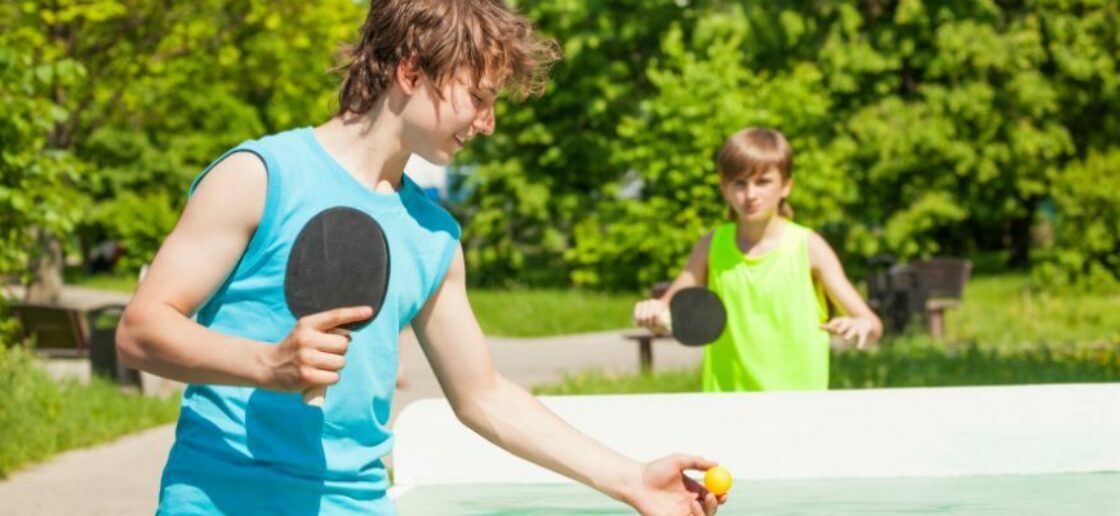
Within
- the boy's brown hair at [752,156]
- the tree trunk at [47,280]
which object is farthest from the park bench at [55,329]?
the tree trunk at [47,280]

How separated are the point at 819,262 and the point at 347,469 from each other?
13.4 ft

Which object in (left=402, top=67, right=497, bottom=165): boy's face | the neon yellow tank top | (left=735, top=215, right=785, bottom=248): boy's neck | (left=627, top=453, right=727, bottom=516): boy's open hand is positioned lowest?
the neon yellow tank top

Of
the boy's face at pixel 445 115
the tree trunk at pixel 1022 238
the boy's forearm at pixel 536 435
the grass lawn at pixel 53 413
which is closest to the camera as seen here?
the boy's face at pixel 445 115

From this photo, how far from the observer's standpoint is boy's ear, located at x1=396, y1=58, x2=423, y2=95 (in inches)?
121

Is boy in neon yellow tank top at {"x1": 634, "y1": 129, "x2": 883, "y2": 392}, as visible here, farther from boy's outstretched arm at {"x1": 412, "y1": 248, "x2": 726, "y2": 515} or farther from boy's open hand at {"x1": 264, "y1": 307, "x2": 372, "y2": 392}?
boy's open hand at {"x1": 264, "y1": 307, "x2": 372, "y2": 392}

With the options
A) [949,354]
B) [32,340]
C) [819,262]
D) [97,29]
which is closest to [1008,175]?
[97,29]

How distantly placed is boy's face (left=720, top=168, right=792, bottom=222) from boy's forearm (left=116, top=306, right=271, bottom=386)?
171 inches

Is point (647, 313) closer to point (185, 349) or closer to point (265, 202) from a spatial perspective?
point (265, 202)

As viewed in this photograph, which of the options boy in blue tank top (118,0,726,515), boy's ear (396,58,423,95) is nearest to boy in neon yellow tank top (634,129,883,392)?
boy in blue tank top (118,0,726,515)

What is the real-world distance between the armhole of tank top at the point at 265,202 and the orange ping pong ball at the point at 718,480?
87cm

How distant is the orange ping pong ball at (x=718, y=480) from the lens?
330 cm

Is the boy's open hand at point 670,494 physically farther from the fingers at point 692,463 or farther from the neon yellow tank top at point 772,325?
the neon yellow tank top at point 772,325

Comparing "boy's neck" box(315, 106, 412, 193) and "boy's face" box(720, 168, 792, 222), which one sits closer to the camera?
"boy's neck" box(315, 106, 412, 193)

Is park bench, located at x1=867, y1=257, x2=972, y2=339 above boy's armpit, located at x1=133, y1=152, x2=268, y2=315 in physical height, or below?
below
